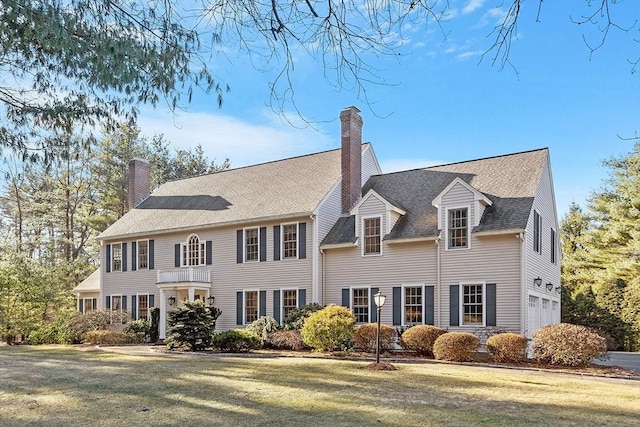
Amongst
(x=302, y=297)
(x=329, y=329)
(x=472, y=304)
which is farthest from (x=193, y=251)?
(x=472, y=304)

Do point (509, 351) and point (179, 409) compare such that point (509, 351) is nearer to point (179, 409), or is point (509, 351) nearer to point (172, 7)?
point (179, 409)

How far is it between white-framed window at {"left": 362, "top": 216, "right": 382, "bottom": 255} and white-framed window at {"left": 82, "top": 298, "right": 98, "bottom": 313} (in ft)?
57.4

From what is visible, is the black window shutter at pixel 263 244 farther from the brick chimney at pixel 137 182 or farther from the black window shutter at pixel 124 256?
the brick chimney at pixel 137 182

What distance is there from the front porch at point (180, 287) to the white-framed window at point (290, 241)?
4.27 metres

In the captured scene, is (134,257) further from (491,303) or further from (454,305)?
(491,303)

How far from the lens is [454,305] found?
63.9 feet

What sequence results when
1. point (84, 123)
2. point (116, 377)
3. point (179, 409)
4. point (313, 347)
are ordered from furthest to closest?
point (313, 347) → point (116, 377) → point (179, 409) → point (84, 123)

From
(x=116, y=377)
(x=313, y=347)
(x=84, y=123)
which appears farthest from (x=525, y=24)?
(x=313, y=347)

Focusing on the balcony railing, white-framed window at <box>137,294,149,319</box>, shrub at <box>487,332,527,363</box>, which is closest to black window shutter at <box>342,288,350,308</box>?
shrub at <box>487,332,527,363</box>

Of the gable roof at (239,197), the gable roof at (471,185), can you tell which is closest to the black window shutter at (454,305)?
the gable roof at (471,185)

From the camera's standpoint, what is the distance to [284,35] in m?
4.66

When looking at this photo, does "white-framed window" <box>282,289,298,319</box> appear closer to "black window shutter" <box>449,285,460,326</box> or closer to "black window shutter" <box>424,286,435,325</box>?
"black window shutter" <box>424,286,435,325</box>

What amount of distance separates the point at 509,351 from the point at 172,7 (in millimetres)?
14595

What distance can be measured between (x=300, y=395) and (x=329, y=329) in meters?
8.25
